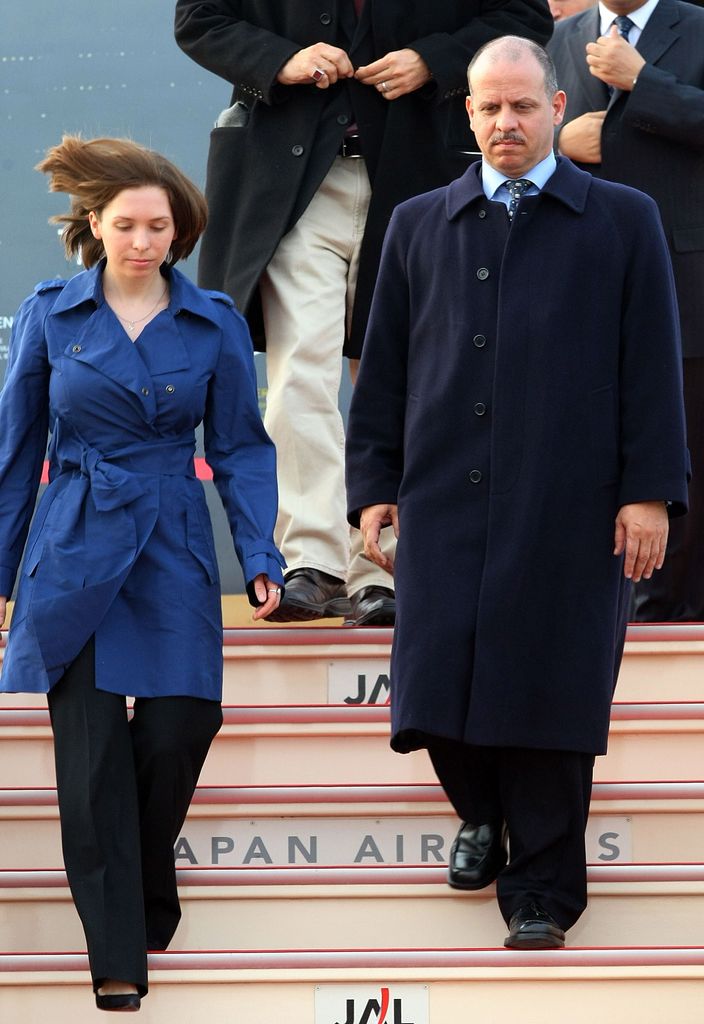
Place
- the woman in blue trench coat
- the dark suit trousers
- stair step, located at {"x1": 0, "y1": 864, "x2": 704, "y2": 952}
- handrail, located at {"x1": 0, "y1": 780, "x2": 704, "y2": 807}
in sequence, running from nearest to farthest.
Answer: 1. the woman in blue trench coat
2. stair step, located at {"x1": 0, "y1": 864, "x2": 704, "y2": 952}
3. handrail, located at {"x1": 0, "y1": 780, "x2": 704, "y2": 807}
4. the dark suit trousers

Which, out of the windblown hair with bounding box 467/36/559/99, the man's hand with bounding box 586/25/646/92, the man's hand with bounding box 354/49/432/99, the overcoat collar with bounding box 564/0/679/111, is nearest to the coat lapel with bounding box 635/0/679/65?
the overcoat collar with bounding box 564/0/679/111

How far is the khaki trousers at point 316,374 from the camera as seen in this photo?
4.80 metres

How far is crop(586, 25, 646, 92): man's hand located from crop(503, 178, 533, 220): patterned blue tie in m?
1.29

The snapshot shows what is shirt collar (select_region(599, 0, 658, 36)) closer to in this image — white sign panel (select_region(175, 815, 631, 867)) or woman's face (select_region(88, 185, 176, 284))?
woman's face (select_region(88, 185, 176, 284))

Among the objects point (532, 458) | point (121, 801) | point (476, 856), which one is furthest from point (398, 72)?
point (121, 801)

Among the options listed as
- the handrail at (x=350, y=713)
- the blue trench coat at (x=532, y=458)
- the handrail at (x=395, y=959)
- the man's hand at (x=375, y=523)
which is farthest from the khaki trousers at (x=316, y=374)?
the handrail at (x=395, y=959)

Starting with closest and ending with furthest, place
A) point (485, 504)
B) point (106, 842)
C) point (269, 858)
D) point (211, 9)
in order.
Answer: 1. point (106, 842)
2. point (485, 504)
3. point (269, 858)
4. point (211, 9)

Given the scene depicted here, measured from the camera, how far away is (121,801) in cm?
352

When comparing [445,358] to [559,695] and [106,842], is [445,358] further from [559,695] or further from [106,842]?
[106,842]

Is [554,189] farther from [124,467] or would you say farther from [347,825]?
[347,825]

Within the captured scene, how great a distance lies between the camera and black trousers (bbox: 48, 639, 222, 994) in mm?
3441

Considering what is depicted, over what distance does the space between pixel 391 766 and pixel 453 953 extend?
2.51 feet

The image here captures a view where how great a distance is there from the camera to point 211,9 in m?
4.89

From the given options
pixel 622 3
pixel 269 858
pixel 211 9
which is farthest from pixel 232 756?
pixel 622 3
